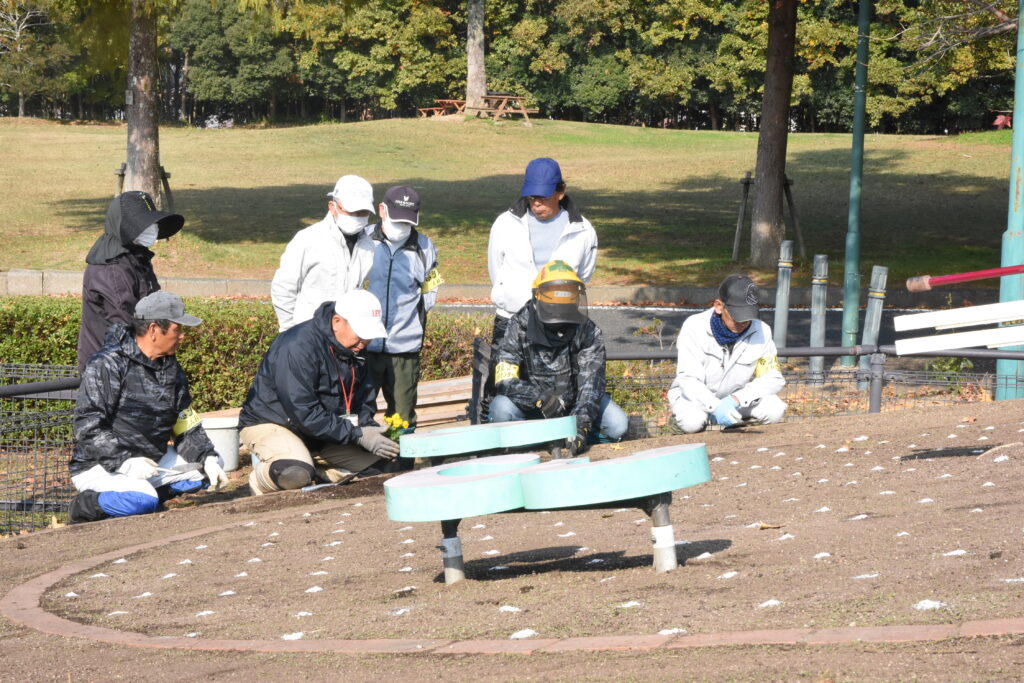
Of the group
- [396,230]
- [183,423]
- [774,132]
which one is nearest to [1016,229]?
[396,230]

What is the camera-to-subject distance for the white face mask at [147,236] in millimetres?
7727

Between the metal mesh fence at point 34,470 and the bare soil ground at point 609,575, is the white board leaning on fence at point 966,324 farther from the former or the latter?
the metal mesh fence at point 34,470

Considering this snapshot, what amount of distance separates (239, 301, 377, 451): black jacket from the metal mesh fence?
1215 mm

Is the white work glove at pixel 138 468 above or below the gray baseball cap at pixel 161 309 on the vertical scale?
below

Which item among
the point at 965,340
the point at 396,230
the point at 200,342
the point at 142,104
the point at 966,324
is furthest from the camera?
the point at 142,104

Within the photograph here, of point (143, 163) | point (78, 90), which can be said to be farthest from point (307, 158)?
point (78, 90)

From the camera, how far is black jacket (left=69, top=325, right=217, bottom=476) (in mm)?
7301

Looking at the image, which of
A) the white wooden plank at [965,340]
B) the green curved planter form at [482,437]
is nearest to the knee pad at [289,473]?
the green curved planter form at [482,437]

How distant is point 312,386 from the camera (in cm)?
792

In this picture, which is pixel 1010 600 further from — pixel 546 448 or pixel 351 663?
pixel 546 448

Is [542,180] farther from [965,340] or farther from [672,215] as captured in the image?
[672,215]

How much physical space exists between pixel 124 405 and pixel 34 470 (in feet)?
3.78

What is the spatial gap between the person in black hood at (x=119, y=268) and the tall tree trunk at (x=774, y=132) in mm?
12480

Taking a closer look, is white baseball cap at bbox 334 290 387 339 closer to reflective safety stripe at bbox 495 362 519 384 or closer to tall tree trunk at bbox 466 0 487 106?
reflective safety stripe at bbox 495 362 519 384
